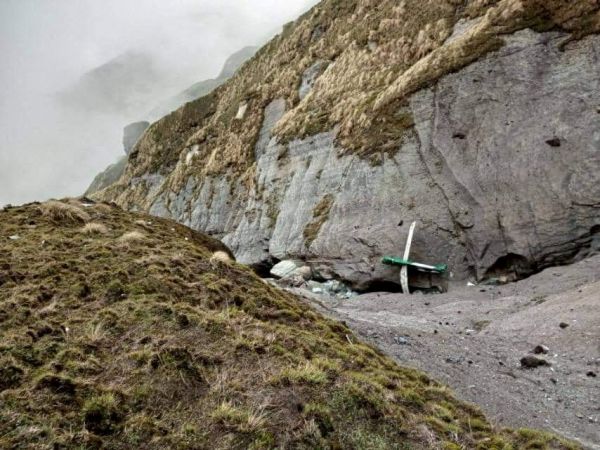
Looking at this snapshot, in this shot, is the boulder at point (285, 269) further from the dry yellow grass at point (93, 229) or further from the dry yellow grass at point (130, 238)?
the dry yellow grass at point (130, 238)

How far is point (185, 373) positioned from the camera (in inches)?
324

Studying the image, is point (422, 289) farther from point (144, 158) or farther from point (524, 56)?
point (144, 158)

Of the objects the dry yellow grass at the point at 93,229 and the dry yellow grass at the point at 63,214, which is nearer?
the dry yellow grass at the point at 93,229

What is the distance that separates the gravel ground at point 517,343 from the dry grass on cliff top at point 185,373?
82.3 inches

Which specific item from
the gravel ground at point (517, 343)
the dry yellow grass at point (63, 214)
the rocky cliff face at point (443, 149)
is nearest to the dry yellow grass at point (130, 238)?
the dry yellow grass at point (63, 214)

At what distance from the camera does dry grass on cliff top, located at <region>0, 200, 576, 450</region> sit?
6871 millimetres

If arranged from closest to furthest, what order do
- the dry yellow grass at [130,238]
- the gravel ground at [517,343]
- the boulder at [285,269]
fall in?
1. the gravel ground at [517,343]
2. the dry yellow grass at [130,238]
3. the boulder at [285,269]

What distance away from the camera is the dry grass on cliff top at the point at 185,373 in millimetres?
6871

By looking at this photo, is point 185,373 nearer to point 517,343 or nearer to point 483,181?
point 517,343

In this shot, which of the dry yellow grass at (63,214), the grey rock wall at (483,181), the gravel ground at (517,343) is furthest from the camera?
the grey rock wall at (483,181)

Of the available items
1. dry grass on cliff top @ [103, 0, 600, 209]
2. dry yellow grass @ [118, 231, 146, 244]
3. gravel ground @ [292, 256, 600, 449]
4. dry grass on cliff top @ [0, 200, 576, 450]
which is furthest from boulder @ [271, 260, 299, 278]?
dry grass on cliff top @ [0, 200, 576, 450]

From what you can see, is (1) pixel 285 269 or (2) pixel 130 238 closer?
(2) pixel 130 238

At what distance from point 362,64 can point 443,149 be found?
18545 mm

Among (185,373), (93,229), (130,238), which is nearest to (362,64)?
(93,229)
